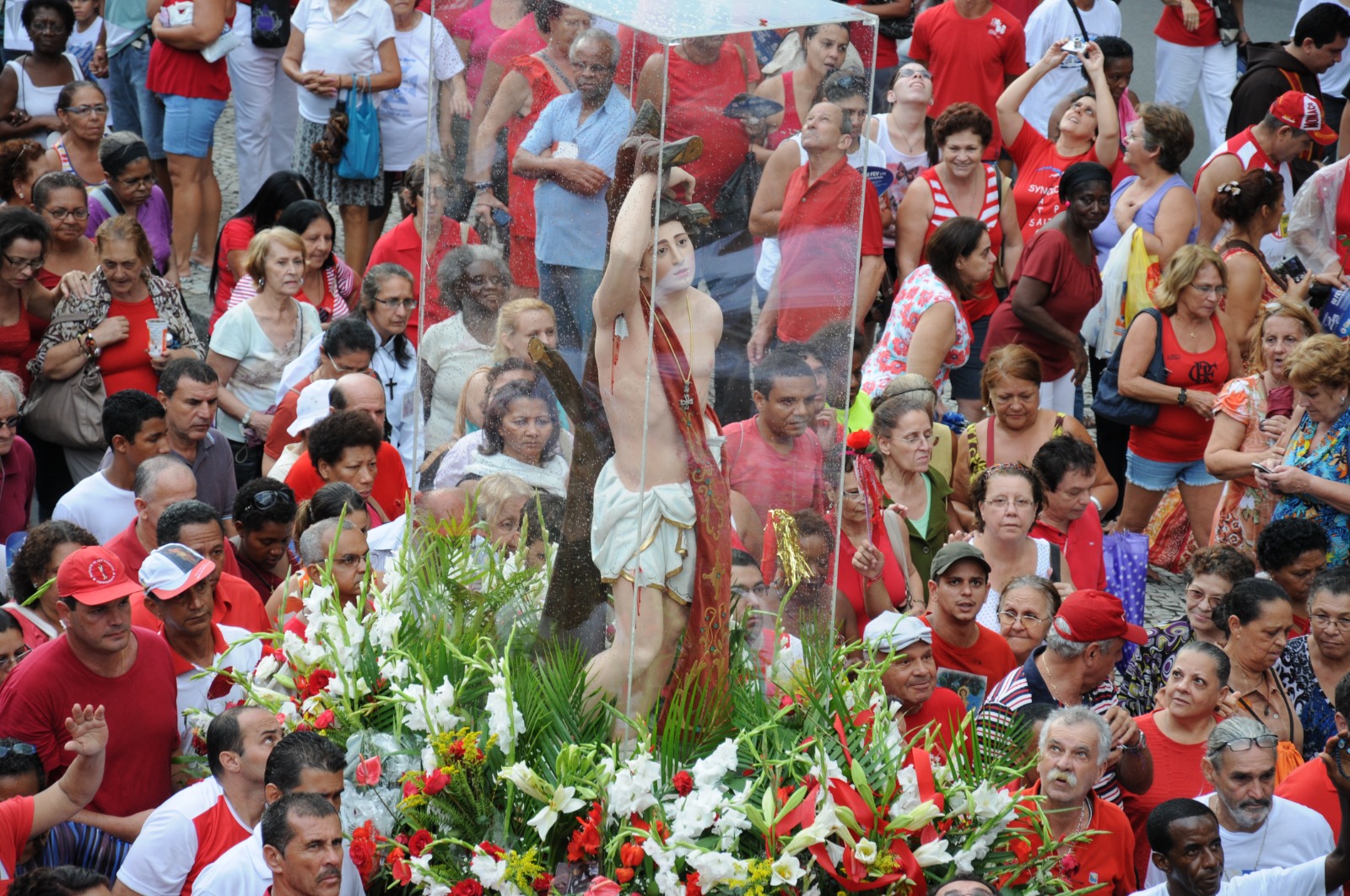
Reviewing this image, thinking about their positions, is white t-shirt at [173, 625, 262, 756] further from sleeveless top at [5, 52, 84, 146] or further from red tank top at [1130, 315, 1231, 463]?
sleeveless top at [5, 52, 84, 146]

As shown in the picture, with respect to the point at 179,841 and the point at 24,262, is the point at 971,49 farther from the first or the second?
the point at 179,841

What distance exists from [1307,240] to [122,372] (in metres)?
Result: 5.85

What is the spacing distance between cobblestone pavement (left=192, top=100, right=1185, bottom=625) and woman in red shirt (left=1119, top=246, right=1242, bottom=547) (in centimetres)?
30

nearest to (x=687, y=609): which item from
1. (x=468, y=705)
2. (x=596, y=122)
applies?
(x=468, y=705)

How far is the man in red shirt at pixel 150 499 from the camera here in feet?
18.7

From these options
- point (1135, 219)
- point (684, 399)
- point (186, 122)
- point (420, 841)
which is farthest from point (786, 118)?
point (186, 122)

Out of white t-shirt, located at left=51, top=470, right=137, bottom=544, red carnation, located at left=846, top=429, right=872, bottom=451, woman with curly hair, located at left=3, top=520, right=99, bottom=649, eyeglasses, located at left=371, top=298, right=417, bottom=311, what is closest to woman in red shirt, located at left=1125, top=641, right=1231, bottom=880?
red carnation, located at left=846, top=429, right=872, bottom=451

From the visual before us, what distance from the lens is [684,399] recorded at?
4.12 m

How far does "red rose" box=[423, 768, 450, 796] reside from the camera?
13.5 ft

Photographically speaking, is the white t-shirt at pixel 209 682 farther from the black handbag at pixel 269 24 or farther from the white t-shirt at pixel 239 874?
the black handbag at pixel 269 24

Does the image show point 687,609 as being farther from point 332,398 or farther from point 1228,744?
point 332,398

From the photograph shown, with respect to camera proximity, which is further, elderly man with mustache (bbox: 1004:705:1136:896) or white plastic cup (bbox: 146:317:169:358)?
white plastic cup (bbox: 146:317:169:358)

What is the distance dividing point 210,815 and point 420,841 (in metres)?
0.68

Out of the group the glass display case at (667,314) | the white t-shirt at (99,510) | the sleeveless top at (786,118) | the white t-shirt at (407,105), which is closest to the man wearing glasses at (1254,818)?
the glass display case at (667,314)
